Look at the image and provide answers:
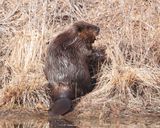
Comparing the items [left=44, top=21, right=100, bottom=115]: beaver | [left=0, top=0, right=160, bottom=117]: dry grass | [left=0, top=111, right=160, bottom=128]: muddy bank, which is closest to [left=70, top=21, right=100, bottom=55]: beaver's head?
[left=44, top=21, right=100, bottom=115]: beaver

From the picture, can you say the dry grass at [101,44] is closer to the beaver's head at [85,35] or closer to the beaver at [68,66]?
the beaver at [68,66]

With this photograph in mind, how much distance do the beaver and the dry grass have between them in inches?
5.6

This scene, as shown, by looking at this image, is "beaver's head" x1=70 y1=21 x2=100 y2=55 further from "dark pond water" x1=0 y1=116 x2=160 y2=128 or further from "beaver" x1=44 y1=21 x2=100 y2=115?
"dark pond water" x1=0 y1=116 x2=160 y2=128

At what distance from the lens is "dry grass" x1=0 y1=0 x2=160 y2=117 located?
24.4 feet

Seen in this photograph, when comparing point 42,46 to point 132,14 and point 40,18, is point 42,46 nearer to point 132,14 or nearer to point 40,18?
point 40,18

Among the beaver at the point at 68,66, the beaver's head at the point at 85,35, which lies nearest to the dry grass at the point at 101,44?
the beaver at the point at 68,66

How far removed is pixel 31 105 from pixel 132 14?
6.93ft

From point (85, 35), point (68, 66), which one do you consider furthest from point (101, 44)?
point (68, 66)

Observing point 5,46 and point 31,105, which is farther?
point 5,46

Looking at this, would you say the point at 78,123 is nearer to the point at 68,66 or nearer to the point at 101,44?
the point at 68,66

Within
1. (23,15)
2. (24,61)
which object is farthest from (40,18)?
(24,61)

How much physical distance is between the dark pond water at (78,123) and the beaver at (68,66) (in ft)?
1.53

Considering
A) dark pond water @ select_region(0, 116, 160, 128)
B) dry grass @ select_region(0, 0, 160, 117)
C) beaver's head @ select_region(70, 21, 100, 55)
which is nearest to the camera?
dark pond water @ select_region(0, 116, 160, 128)

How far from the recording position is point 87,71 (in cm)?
771
